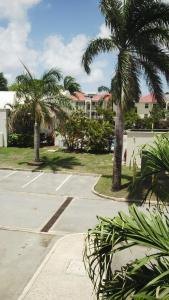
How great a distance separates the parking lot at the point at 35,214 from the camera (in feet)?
36.0

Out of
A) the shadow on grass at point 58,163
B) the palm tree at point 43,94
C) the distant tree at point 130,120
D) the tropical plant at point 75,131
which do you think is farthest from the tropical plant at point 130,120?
the palm tree at point 43,94

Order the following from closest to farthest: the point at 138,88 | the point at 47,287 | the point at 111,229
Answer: the point at 111,229 < the point at 47,287 < the point at 138,88

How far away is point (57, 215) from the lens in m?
15.6

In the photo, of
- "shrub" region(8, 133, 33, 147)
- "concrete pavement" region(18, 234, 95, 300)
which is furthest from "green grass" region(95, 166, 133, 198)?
"shrub" region(8, 133, 33, 147)

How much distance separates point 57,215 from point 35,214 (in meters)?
1.01

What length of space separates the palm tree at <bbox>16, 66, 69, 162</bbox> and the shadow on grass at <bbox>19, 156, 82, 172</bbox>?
9.73 ft

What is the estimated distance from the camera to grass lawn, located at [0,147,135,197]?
21156 millimetres

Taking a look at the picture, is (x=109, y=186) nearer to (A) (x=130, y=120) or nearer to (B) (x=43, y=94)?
(B) (x=43, y=94)

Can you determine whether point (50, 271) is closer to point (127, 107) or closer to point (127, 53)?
point (127, 107)

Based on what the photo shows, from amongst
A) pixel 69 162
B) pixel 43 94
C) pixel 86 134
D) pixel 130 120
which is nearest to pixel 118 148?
pixel 43 94

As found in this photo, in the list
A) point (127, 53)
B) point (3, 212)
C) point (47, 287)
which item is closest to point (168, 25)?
point (127, 53)

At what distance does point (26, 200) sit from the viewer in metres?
17.5

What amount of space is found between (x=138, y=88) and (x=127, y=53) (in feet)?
9.62

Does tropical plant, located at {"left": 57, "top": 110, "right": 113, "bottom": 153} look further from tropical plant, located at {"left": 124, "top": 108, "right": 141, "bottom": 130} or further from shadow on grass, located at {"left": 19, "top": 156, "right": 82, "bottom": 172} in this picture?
tropical plant, located at {"left": 124, "top": 108, "right": 141, "bottom": 130}
